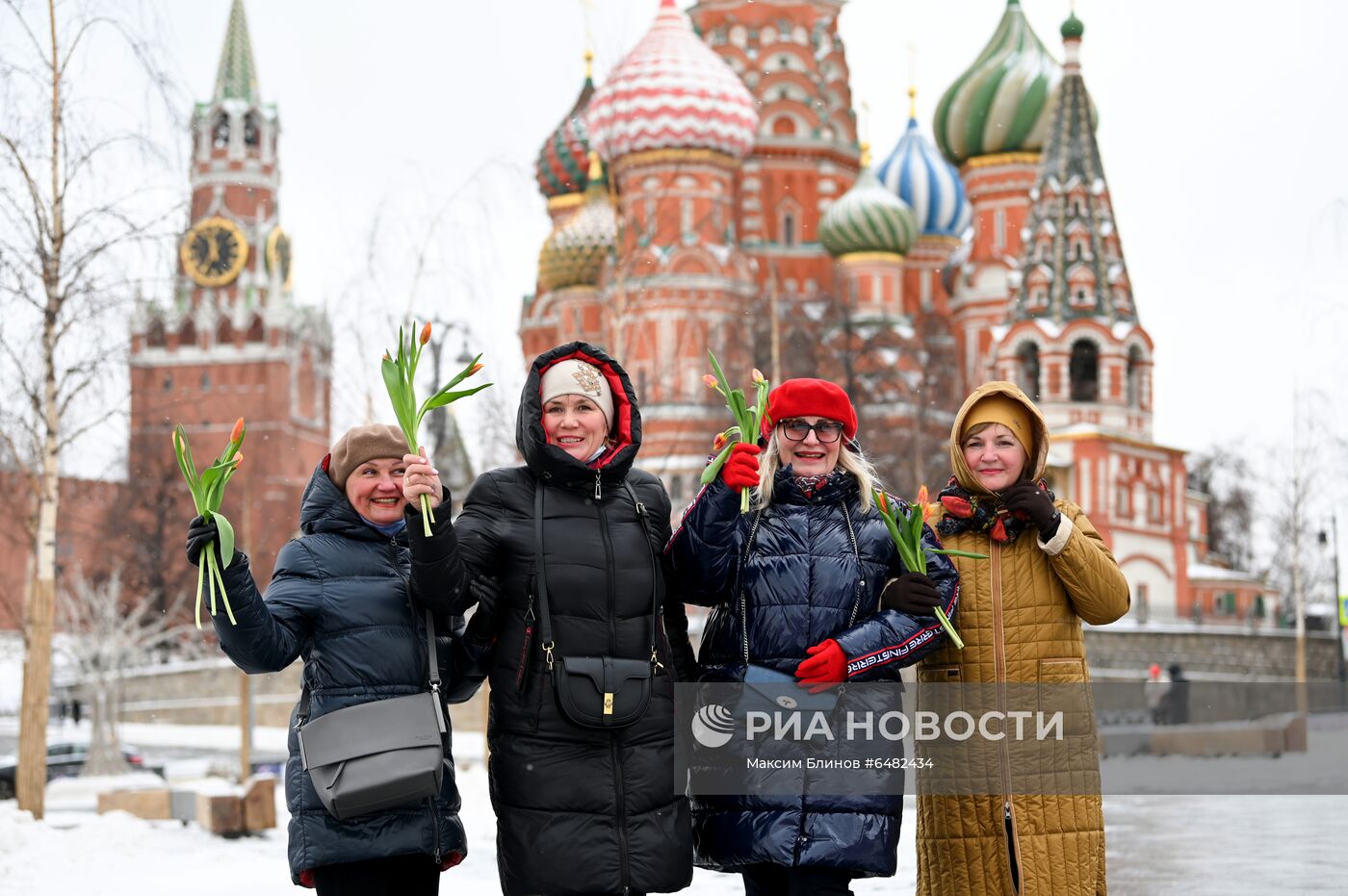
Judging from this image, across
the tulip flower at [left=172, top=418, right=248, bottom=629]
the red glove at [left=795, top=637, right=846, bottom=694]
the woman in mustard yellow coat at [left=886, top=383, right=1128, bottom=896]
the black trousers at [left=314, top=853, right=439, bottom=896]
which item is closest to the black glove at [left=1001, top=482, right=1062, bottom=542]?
the woman in mustard yellow coat at [left=886, top=383, right=1128, bottom=896]

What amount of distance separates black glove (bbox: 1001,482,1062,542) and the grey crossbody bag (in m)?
1.50

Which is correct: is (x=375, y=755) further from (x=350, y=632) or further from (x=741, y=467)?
(x=741, y=467)

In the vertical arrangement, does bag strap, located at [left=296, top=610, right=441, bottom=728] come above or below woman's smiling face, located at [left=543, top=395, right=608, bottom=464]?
below

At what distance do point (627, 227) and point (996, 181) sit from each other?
12208 mm

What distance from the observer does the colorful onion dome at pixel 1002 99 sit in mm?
42250

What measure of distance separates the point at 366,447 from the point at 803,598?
3.68ft

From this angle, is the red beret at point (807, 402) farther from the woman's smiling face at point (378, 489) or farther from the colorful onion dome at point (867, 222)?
the colorful onion dome at point (867, 222)

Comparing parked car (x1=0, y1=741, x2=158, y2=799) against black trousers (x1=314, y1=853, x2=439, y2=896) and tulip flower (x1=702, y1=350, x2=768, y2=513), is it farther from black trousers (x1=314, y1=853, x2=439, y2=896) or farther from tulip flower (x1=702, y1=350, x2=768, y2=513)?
tulip flower (x1=702, y1=350, x2=768, y2=513)

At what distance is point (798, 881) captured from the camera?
425cm

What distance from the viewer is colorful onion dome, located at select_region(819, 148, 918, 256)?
131ft

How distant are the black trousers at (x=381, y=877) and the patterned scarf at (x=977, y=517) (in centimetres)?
155

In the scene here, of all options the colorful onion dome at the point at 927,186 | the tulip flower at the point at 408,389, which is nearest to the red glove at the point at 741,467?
the tulip flower at the point at 408,389

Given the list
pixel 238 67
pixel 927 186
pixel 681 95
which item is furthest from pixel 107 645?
pixel 238 67

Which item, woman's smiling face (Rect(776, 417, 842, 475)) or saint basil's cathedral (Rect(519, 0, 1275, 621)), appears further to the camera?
saint basil's cathedral (Rect(519, 0, 1275, 621))
